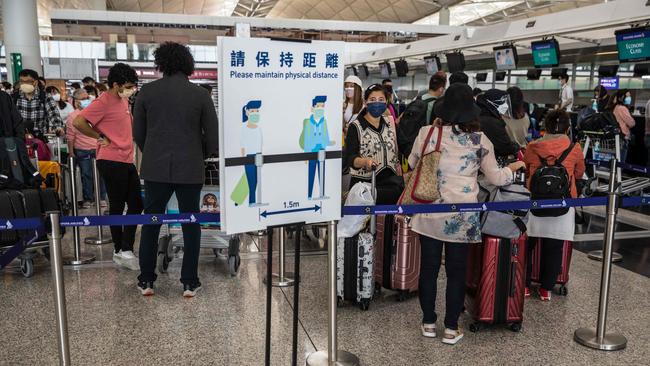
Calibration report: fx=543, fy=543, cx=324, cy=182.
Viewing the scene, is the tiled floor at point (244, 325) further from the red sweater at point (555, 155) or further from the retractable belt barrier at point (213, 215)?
the red sweater at point (555, 155)

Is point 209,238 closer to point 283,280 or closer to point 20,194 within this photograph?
point 283,280

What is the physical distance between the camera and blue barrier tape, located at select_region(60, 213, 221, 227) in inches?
105

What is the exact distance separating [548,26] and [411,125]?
5.81m

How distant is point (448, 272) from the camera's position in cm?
337

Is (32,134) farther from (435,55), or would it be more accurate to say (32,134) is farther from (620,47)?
(435,55)

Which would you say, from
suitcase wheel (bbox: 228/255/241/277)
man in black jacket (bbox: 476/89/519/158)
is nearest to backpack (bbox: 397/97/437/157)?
man in black jacket (bbox: 476/89/519/158)

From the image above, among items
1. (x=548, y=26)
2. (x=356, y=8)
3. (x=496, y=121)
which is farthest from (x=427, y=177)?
(x=356, y=8)

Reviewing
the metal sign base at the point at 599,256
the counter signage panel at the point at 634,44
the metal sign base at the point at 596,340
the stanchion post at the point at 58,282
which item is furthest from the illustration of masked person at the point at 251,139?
the counter signage panel at the point at 634,44

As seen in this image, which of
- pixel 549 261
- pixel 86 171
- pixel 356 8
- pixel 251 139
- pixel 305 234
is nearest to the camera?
pixel 251 139

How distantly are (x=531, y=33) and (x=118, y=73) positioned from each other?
25.2ft

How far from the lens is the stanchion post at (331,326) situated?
2.87 m

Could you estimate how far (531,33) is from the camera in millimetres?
9641

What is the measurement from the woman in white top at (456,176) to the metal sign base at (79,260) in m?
3.15

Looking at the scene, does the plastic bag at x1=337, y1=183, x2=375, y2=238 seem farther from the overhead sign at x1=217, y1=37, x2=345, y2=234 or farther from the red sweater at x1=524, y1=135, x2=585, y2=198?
the red sweater at x1=524, y1=135, x2=585, y2=198
